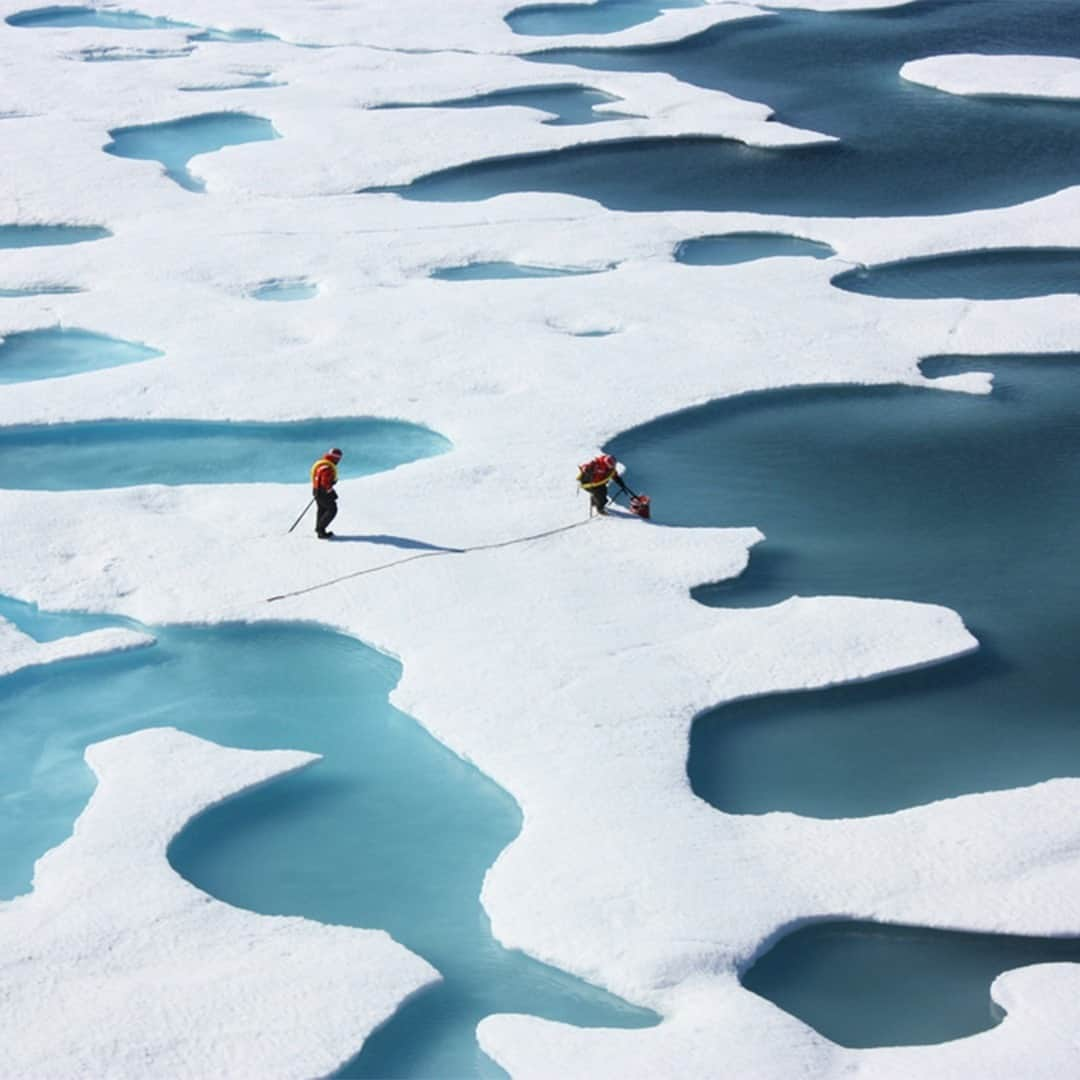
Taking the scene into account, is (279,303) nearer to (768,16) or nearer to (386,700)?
(386,700)

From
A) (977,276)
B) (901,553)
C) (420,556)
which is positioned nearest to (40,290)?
(420,556)

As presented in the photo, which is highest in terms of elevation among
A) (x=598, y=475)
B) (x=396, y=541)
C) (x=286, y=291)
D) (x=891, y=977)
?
(x=286, y=291)

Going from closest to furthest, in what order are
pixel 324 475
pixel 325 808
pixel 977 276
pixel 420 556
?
1. pixel 325 808
2. pixel 324 475
3. pixel 420 556
4. pixel 977 276

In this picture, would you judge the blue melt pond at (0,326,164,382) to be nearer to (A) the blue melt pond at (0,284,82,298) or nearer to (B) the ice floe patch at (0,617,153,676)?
(A) the blue melt pond at (0,284,82,298)

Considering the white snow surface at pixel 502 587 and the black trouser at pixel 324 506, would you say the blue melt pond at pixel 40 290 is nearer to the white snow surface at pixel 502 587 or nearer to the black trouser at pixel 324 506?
the white snow surface at pixel 502 587

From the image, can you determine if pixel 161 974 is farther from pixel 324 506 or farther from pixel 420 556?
pixel 324 506

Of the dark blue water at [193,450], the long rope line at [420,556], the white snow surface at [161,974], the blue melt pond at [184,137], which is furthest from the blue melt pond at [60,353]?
the white snow surface at [161,974]

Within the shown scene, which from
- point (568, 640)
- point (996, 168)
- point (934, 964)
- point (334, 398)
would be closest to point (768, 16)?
point (996, 168)
